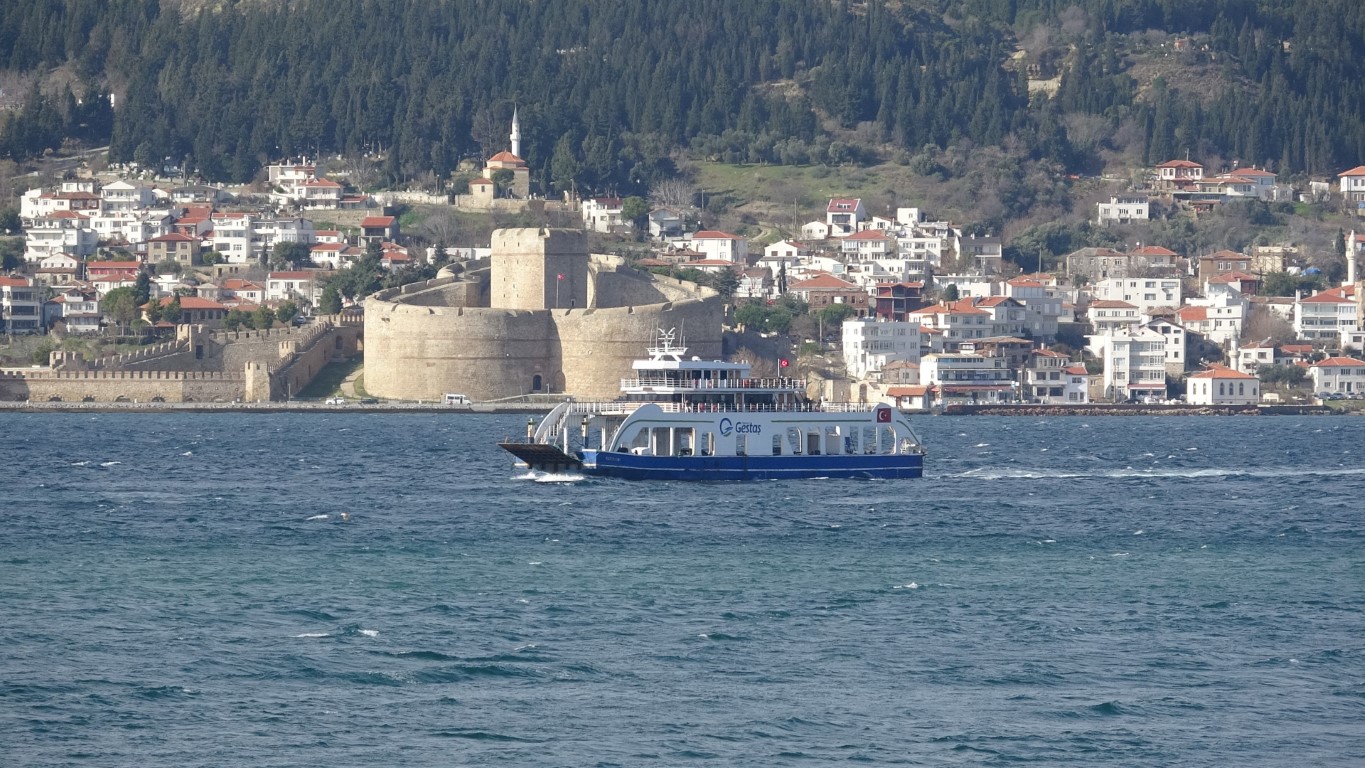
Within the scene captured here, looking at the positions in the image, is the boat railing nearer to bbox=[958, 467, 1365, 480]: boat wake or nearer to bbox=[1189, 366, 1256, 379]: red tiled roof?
bbox=[958, 467, 1365, 480]: boat wake

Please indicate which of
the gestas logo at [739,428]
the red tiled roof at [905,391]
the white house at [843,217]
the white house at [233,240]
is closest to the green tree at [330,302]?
the white house at [233,240]

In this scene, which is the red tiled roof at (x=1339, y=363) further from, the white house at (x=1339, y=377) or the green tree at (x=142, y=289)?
the green tree at (x=142, y=289)

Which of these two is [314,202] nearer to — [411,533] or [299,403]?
[299,403]

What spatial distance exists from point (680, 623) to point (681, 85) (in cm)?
10720

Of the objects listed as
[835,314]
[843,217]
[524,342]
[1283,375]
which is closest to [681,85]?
[843,217]

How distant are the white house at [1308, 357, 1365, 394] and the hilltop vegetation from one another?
115 ft

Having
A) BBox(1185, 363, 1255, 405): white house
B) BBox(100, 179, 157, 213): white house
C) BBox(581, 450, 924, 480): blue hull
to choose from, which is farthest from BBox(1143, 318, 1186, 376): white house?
BBox(100, 179, 157, 213): white house

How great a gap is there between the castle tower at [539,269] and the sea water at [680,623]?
3862cm

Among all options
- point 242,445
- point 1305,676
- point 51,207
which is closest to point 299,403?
point 242,445

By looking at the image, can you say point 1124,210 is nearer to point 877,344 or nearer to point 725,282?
point 725,282

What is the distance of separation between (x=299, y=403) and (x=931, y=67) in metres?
64.2

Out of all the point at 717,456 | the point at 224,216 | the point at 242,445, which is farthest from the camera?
the point at 224,216

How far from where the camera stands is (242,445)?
65.1 meters

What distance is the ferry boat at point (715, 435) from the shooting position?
4706cm
